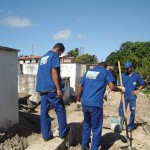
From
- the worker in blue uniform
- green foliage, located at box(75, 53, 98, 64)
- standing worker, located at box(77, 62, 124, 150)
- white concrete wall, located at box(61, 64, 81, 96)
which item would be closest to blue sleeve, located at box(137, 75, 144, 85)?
the worker in blue uniform

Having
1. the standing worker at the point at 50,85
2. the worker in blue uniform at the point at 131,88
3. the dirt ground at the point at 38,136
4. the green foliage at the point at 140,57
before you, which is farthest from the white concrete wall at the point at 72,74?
the green foliage at the point at 140,57

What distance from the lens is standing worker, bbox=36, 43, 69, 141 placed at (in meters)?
4.42

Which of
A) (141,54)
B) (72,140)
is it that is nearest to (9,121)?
(72,140)

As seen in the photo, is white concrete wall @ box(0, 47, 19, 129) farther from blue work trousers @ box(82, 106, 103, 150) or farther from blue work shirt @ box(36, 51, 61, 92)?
blue work trousers @ box(82, 106, 103, 150)

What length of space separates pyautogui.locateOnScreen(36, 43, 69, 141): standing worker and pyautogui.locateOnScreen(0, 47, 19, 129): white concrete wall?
2.10m

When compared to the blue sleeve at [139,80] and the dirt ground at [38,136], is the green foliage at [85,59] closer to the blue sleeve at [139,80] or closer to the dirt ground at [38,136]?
the dirt ground at [38,136]

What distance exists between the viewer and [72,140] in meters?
5.55

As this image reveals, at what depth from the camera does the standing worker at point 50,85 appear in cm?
442

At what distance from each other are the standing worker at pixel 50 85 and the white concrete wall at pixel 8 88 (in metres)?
2.10

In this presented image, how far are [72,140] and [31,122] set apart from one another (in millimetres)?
2460

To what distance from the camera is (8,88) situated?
6.59m

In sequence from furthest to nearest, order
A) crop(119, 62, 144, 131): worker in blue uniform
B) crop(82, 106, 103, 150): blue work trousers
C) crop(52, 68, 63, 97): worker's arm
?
crop(119, 62, 144, 131): worker in blue uniform
crop(82, 106, 103, 150): blue work trousers
crop(52, 68, 63, 97): worker's arm

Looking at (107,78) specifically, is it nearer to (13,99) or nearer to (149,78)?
(13,99)

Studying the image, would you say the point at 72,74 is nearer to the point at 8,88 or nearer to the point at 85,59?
the point at 8,88
